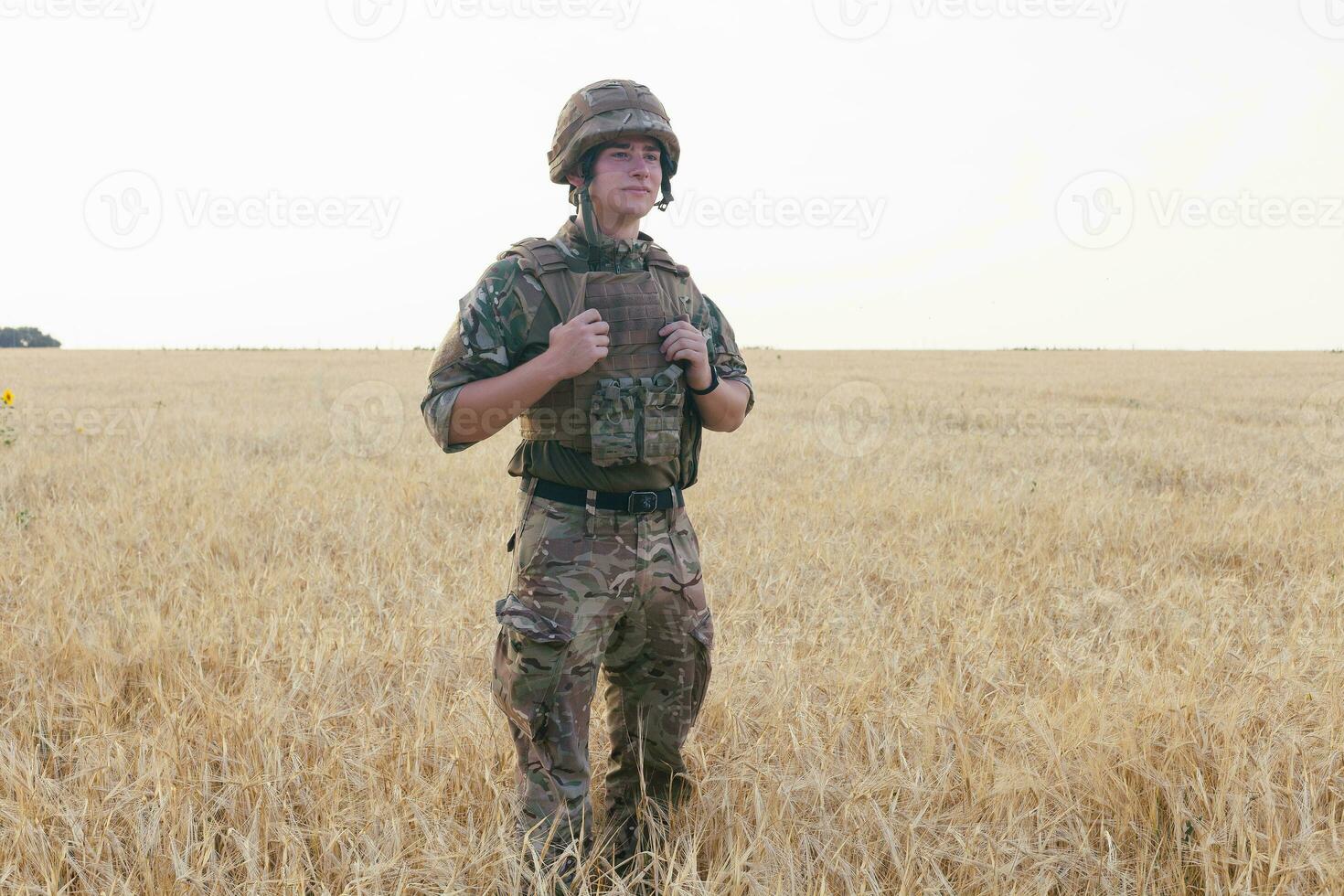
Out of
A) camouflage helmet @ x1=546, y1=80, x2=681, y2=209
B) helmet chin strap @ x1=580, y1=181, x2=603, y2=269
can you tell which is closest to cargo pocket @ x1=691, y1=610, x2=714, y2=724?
helmet chin strap @ x1=580, y1=181, x2=603, y2=269

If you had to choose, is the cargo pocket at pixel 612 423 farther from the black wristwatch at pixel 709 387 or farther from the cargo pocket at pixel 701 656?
the cargo pocket at pixel 701 656

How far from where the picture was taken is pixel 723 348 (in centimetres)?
258

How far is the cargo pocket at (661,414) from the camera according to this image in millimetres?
2223

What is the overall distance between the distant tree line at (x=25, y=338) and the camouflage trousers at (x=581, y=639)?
3374 inches

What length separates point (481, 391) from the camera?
6.97 feet

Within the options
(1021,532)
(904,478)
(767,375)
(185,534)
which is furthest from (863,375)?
(185,534)
